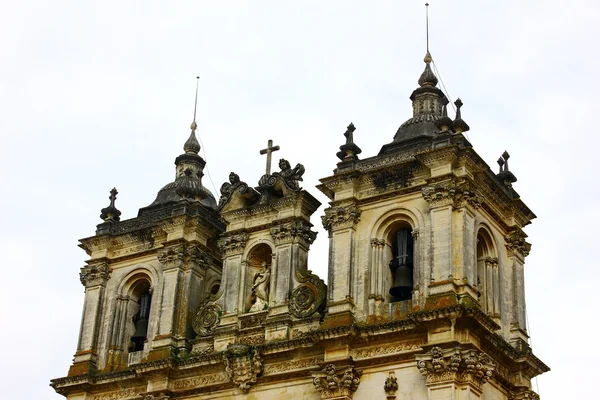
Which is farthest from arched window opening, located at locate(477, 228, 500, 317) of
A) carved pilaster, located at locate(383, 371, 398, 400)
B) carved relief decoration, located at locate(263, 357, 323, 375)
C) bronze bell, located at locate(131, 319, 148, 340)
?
bronze bell, located at locate(131, 319, 148, 340)

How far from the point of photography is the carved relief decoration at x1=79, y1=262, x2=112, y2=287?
33.5 m

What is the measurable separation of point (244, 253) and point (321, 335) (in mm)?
4371

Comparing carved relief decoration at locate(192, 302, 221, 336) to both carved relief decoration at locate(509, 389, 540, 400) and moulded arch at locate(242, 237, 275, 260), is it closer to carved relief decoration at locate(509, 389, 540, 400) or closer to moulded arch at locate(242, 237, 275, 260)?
moulded arch at locate(242, 237, 275, 260)

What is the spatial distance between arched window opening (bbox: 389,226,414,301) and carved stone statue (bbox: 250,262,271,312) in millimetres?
3646

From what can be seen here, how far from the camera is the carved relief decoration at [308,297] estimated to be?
96.7 feet

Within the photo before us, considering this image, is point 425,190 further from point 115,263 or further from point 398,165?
point 115,263

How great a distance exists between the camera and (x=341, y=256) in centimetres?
2908

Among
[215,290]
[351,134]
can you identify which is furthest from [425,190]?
[215,290]

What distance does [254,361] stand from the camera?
29.2 m

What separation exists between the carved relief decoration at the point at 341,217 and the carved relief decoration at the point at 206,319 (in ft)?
13.1

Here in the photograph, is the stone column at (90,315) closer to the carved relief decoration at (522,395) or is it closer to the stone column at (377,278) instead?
the stone column at (377,278)

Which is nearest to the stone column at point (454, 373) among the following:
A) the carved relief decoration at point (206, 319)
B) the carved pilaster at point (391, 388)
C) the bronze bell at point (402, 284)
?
the carved pilaster at point (391, 388)

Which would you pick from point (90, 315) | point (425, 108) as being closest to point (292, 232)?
point (425, 108)

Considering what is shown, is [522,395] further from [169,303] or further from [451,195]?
[169,303]
